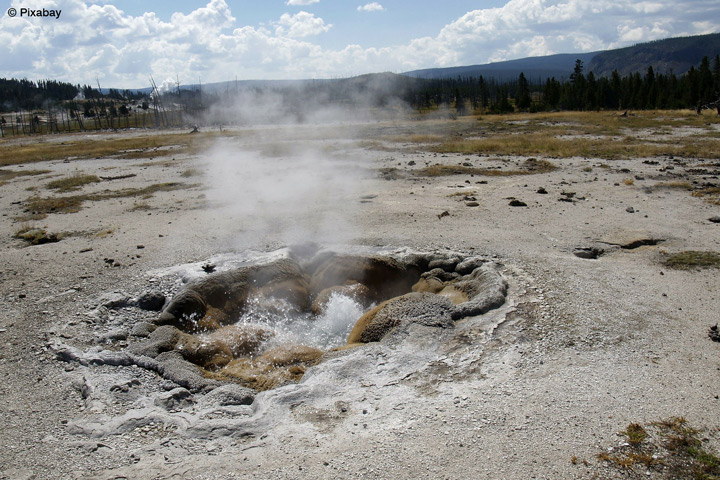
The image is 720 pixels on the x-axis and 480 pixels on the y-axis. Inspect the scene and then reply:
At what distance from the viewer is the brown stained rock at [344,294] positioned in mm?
8555

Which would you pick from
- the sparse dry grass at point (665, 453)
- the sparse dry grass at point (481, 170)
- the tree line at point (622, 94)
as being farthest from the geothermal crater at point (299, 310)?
the tree line at point (622, 94)

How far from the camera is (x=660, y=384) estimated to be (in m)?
5.34

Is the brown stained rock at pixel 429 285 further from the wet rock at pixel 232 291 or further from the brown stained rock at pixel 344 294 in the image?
the wet rock at pixel 232 291

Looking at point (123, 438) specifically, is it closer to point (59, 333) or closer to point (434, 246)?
point (59, 333)

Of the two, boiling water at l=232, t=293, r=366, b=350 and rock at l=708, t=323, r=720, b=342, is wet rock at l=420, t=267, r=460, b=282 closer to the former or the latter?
boiling water at l=232, t=293, r=366, b=350

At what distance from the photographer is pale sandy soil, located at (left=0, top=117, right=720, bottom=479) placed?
4.45 m

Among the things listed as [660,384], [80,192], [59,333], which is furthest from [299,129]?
[660,384]

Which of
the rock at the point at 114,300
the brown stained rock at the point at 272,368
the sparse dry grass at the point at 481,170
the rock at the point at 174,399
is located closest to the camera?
the rock at the point at 174,399

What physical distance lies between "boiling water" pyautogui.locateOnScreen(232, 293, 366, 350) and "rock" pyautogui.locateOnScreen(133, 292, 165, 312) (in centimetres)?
150

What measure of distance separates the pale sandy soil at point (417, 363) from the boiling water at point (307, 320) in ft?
5.30

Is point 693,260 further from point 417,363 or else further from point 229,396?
point 229,396

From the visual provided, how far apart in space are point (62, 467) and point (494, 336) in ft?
17.3

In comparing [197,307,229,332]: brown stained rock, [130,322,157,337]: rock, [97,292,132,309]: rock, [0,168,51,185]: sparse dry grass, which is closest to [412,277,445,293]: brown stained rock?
[197,307,229,332]: brown stained rock

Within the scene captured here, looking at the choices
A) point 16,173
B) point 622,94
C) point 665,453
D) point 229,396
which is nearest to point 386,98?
point 16,173
